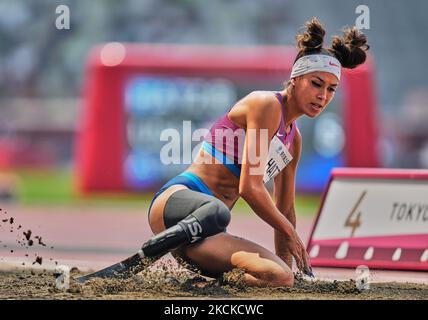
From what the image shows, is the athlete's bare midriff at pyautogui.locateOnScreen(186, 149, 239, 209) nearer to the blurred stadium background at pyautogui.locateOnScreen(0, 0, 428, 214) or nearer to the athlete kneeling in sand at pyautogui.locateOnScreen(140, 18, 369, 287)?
the athlete kneeling in sand at pyautogui.locateOnScreen(140, 18, 369, 287)

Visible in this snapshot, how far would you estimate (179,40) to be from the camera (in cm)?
3008

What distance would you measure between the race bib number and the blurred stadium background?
21.7m

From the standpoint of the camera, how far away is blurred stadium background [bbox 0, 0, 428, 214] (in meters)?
28.9

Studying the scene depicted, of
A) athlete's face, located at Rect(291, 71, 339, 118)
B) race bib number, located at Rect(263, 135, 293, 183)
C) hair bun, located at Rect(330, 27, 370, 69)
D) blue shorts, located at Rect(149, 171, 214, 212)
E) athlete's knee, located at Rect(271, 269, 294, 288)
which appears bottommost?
athlete's knee, located at Rect(271, 269, 294, 288)

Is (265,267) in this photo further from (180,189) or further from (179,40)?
(179,40)

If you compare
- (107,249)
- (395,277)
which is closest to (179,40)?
(107,249)

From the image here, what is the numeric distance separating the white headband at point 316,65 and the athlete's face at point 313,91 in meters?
0.03

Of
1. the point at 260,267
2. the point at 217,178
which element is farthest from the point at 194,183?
the point at 260,267

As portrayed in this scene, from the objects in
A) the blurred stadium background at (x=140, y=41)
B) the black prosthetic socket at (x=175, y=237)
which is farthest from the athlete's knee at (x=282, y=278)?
the blurred stadium background at (x=140, y=41)

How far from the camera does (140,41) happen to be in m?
29.0

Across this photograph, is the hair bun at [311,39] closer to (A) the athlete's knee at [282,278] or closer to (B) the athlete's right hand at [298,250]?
(B) the athlete's right hand at [298,250]

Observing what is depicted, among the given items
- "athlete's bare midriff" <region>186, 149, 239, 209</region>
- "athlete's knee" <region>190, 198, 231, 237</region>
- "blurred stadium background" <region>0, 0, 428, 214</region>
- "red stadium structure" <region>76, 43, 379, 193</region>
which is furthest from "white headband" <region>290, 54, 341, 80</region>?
"blurred stadium background" <region>0, 0, 428, 214</region>

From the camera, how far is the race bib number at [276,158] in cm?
627
